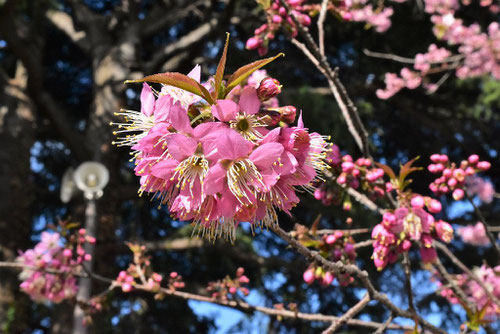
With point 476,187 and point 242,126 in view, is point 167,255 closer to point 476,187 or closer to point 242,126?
point 476,187

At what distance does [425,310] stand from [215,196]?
6.57 meters

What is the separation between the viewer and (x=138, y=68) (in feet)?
17.5

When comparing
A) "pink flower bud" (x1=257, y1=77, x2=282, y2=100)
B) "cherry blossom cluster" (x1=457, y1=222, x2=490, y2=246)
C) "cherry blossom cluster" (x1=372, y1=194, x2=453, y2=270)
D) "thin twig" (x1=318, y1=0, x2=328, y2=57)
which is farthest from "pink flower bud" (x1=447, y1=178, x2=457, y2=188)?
"cherry blossom cluster" (x1=457, y1=222, x2=490, y2=246)

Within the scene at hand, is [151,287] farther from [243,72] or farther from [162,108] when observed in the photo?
[243,72]

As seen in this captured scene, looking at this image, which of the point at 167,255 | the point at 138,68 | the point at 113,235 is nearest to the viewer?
the point at 113,235

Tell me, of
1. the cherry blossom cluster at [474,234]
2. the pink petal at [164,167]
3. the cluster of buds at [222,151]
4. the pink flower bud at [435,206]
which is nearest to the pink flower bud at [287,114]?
the cluster of buds at [222,151]

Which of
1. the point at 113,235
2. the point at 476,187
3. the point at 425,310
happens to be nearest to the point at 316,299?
the point at 425,310

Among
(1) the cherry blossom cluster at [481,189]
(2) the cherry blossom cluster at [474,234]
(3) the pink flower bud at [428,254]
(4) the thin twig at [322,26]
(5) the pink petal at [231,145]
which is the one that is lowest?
(2) the cherry blossom cluster at [474,234]

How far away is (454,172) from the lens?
1548 millimetres

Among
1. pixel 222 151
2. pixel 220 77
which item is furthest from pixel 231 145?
pixel 220 77

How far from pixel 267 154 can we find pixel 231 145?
0.21ft

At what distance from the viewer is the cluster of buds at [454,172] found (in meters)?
1.54

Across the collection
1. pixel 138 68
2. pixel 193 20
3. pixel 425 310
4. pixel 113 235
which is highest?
pixel 193 20

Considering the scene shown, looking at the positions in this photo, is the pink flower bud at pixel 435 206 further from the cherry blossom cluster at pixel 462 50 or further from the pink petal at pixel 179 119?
the cherry blossom cluster at pixel 462 50
